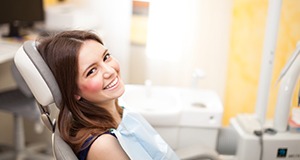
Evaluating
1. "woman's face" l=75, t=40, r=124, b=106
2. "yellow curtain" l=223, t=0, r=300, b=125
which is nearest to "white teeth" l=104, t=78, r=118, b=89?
"woman's face" l=75, t=40, r=124, b=106

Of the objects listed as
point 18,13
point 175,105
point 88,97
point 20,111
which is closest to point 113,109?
point 88,97

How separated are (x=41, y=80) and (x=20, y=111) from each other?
114cm

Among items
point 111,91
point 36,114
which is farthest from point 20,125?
point 111,91

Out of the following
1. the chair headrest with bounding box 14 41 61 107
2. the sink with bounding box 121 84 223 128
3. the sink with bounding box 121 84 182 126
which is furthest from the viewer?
the sink with bounding box 121 84 182 126

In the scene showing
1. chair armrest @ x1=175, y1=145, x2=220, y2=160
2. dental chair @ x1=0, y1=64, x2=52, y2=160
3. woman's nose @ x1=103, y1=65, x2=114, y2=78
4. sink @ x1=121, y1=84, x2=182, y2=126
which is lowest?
dental chair @ x1=0, y1=64, x2=52, y2=160

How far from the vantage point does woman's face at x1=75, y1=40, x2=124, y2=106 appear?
3.67 ft

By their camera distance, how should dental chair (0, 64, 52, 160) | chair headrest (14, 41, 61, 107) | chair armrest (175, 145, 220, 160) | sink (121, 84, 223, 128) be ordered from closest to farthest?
chair headrest (14, 41, 61, 107) < chair armrest (175, 145, 220, 160) < sink (121, 84, 223, 128) < dental chair (0, 64, 52, 160)

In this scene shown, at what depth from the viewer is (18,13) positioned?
90.2 inches

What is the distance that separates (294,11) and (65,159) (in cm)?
127

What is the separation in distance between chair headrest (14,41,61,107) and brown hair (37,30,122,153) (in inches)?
1.6

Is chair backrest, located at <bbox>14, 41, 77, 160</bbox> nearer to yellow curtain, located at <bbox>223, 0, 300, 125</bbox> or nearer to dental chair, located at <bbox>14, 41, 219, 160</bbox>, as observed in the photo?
dental chair, located at <bbox>14, 41, 219, 160</bbox>

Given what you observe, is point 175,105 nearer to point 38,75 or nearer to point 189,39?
point 189,39

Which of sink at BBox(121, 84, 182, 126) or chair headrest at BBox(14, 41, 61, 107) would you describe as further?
sink at BBox(121, 84, 182, 126)

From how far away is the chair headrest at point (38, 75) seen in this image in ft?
3.38
